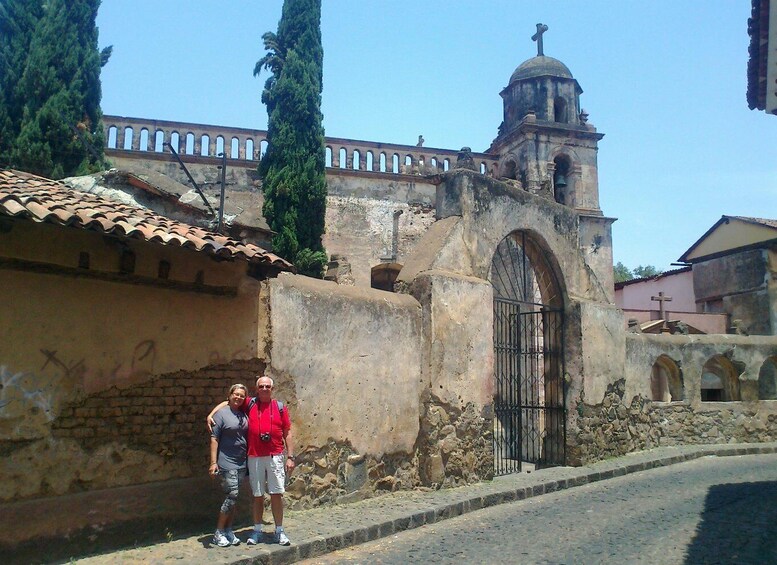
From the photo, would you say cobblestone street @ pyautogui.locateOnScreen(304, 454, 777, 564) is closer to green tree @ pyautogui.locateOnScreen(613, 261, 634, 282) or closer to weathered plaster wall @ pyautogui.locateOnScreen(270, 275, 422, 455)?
weathered plaster wall @ pyautogui.locateOnScreen(270, 275, 422, 455)

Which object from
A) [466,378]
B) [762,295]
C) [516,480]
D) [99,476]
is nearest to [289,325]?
[99,476]

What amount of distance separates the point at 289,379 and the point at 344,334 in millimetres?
1006

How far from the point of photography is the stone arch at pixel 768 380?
16719mm

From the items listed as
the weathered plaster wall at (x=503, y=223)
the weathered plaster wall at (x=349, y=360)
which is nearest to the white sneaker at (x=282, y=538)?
the weathered plaster wall at (x=349, y=360)

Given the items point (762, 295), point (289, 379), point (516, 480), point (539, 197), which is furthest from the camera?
point (762, 295)

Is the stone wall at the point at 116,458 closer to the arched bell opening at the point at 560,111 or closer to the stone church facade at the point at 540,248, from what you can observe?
the stone church facade at the point at 540,248

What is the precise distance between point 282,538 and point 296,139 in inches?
565

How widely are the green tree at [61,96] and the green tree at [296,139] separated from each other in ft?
15.7

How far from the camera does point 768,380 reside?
1686 cm

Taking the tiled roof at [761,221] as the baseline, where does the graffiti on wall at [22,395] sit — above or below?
below

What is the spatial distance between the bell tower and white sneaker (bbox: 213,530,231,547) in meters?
20.3

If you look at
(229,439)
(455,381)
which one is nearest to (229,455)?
(229,439)

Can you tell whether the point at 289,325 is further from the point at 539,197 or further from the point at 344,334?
the point at 539,197

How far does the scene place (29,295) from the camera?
575 centimetres
